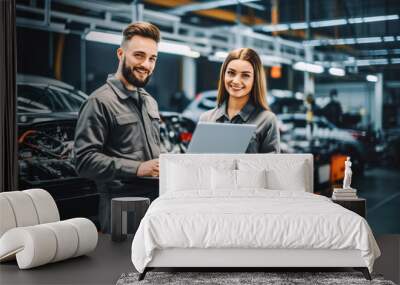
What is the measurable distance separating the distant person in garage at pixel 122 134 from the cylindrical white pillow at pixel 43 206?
148 cm

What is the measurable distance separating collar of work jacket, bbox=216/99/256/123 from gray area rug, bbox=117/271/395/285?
8.63 ft

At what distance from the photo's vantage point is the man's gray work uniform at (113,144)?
7125 mm

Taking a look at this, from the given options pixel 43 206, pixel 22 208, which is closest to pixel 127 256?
pixel 43 206

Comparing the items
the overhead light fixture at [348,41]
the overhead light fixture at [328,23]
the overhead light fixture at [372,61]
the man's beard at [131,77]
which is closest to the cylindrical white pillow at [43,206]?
the man's beard at [131,77]

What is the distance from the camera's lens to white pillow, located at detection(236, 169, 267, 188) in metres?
6.05

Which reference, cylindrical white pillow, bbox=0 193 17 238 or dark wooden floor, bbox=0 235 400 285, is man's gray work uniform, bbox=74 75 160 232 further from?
cylindrical white pillow, bbox=0 193 17 238

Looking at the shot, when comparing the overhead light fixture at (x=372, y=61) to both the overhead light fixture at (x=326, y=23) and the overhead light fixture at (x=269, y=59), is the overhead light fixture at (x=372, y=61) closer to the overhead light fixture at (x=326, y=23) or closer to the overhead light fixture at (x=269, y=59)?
the overhead light fixture at (x=326, y=23)

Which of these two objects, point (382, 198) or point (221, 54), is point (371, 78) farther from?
point (221, 54)

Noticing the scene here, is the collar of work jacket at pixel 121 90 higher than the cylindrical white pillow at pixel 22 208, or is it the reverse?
the collar of work jacket at pixel 121 90

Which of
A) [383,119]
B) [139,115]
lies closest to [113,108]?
[139,115]

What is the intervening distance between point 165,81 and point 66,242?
2722 millimetres

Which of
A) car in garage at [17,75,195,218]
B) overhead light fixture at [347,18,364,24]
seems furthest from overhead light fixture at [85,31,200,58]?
overhead light fixture at [347,18,364,24]

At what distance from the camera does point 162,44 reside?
7.27 meters

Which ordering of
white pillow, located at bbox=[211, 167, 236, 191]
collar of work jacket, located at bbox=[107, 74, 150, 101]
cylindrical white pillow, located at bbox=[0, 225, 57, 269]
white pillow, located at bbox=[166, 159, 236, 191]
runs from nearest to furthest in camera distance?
cylindrical white pillow, located at bbox=[0, 225, 57, 269] < white pillow, located at bbox=[211, 167, 236, 191] < white pillow, located at bbox=[166, 159, 236, 191] < collar of work jacket, located at bbox=[107, 74, 150, 101]
